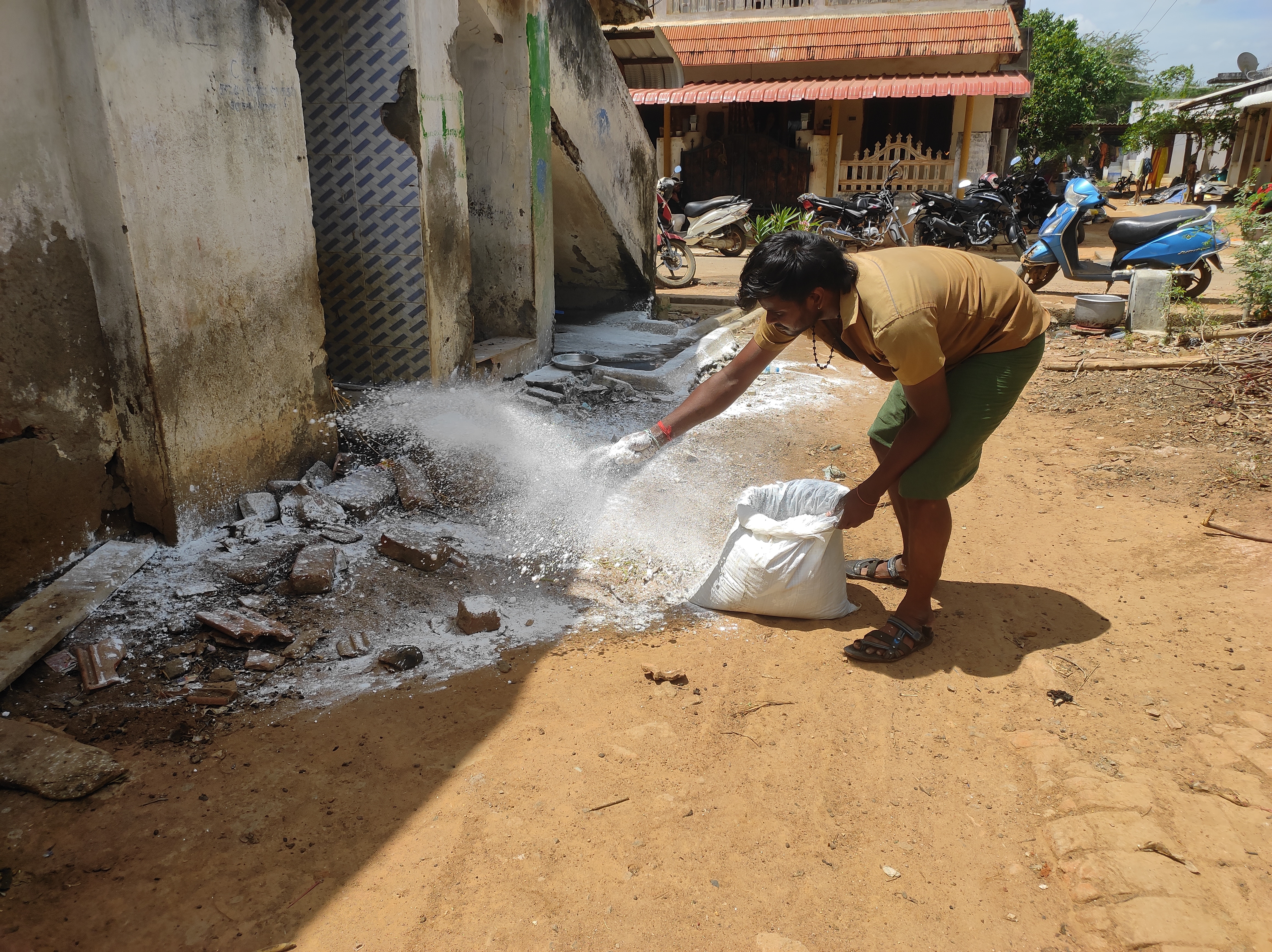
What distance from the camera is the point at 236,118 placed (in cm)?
343

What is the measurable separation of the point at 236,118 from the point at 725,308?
5959 mm

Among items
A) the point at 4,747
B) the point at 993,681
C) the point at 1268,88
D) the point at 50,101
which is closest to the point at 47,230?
the point at 50,101

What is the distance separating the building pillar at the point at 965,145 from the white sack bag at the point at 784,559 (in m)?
13.0

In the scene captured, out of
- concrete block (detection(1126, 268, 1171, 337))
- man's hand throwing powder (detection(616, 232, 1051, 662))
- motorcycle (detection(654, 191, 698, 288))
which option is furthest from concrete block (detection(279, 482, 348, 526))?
motorcycle (detection(654, 191, 698, 288))

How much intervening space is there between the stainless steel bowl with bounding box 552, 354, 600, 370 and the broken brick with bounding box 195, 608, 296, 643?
3503 millimetres

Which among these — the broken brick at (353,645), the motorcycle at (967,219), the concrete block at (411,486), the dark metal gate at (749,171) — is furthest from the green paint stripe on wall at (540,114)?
the dark metal gate at (749,171)

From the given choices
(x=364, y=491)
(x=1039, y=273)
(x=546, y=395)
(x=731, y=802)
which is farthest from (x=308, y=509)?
(x=1039, y=273)

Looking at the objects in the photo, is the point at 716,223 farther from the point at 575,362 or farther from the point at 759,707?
the point at 759,707

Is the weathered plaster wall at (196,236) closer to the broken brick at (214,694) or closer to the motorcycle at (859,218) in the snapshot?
the broken brick at (214,694)

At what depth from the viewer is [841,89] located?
47.5 feet

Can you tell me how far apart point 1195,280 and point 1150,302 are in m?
1.58

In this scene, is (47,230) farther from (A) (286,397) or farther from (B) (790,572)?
(B) (790,572)

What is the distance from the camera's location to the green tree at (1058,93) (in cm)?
2569

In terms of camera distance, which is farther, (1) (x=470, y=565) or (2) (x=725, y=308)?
(2) (x=725, y=308)
